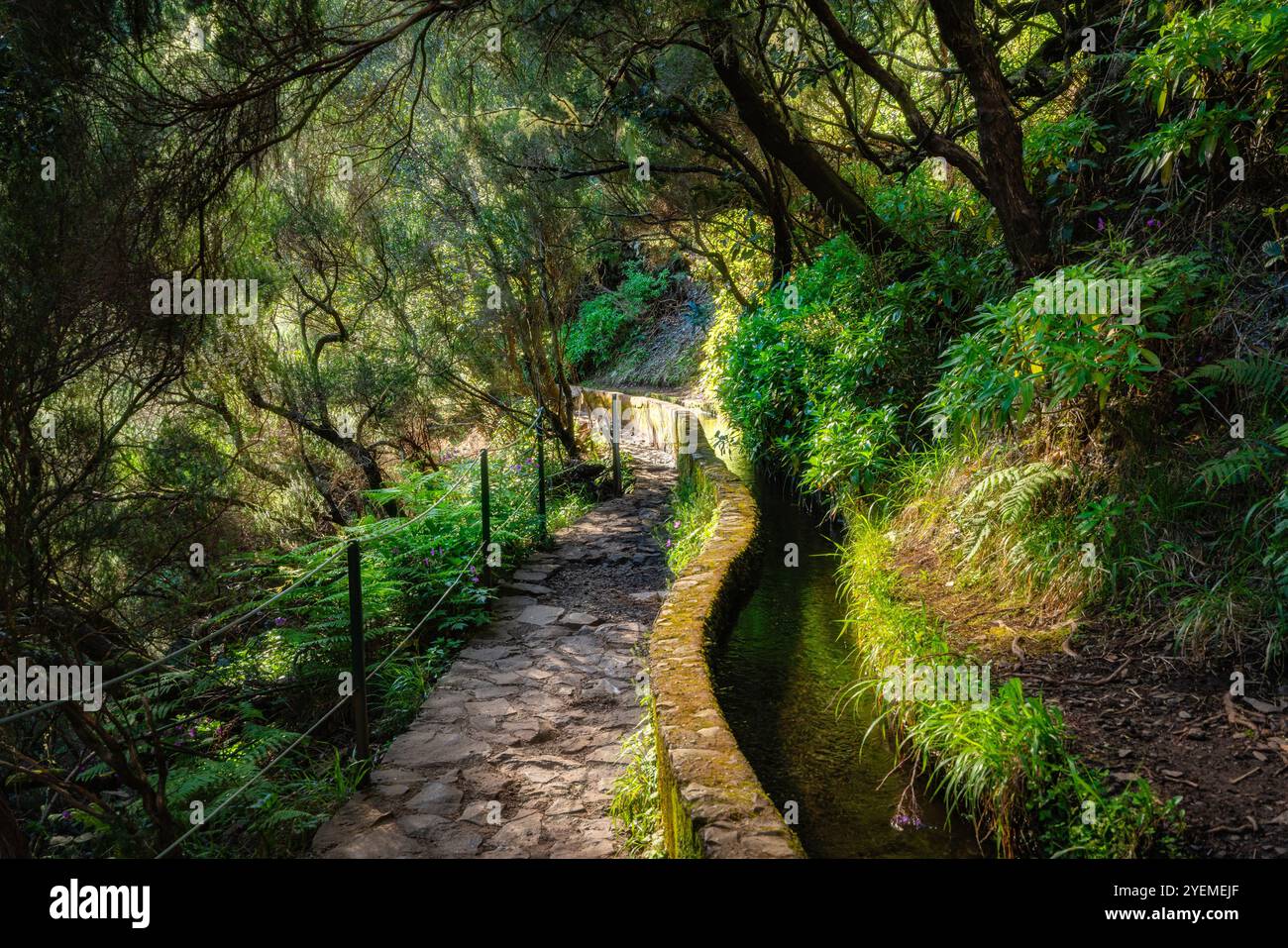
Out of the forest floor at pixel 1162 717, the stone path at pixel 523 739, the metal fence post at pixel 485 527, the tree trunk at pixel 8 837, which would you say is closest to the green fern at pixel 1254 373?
the forest floor at pixel 1162 717

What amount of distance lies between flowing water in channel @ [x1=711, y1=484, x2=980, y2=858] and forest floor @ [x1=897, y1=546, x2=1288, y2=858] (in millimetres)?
714

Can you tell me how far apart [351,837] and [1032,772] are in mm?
2949

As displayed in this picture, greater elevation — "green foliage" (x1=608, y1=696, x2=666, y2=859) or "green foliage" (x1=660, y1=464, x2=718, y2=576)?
"green foliage" (x1=660, y1=464, x2=718, y2=576)

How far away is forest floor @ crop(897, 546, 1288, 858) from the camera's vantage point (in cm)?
300

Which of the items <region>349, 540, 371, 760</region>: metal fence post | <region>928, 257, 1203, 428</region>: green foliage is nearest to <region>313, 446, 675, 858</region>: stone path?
<region>349, 540, 371, 760</region>: metal fence post

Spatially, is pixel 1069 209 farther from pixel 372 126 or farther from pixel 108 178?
pixel 372 126

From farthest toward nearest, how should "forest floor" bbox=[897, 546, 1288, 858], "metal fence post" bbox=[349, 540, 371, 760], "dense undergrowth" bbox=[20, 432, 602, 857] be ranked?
"metal fence post" bbox=[349, 540, 371, 760], "dense undergrowth" bbox=[20, 432, 602, 857], "forest floor" bbox=[897, 546, 1288, 858]

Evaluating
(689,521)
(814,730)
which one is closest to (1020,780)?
(814,730)

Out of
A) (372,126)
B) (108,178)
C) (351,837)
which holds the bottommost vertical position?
(351,837)

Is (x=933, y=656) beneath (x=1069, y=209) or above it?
beneath

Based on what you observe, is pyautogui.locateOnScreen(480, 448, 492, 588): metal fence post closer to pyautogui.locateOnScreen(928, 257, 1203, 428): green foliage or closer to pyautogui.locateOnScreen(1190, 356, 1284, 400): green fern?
pyautogui.locateOnScreen(928, 257, 1203, 428): green foliage

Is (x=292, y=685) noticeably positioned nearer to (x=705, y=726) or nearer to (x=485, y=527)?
(x=485, y=527)

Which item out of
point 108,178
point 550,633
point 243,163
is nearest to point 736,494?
point 550,633

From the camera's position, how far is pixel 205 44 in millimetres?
4887
